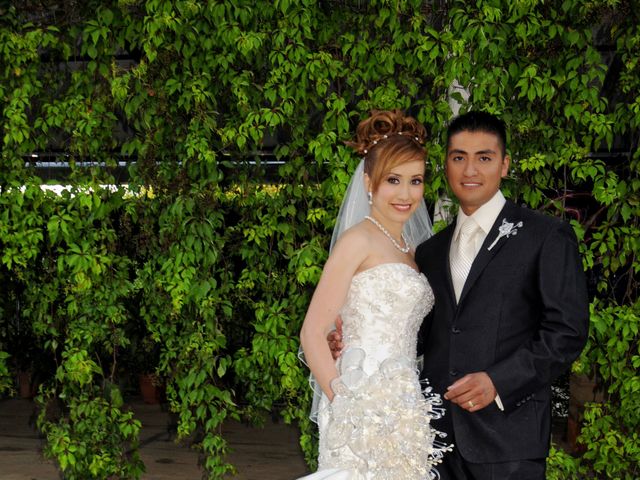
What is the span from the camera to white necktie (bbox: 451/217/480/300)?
2566 millimetres

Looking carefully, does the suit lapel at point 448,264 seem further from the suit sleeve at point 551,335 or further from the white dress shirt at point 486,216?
the suit sleeve at point 551,335

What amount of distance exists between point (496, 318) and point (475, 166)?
0.50 metres

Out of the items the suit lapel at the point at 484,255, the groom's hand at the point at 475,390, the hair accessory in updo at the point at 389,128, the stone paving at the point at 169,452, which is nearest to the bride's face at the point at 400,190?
the hair accessory in updo at the point at 389,128

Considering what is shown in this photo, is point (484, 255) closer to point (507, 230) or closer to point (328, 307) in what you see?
point (507, 230)

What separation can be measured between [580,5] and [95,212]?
8.51 feet

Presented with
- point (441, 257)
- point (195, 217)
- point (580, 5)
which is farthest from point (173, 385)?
point (580, 5)

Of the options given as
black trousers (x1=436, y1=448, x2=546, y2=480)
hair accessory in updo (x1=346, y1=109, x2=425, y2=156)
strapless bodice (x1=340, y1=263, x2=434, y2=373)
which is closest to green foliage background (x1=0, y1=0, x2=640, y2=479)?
hair accessory in updo (x1=346, y1=109, x2=425, y2=156)

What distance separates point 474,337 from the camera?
246cm

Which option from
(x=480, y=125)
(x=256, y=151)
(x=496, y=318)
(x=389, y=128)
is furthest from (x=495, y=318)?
(x=256, y=151)

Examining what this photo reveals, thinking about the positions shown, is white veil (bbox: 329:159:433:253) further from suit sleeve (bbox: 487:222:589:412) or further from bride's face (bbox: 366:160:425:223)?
suit sleeve (bbox: 487:222:589:412)

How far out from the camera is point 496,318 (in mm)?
2441

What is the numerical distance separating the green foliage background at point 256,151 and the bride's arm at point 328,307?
100cm

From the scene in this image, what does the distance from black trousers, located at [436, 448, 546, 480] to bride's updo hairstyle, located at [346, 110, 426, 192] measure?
3.17ft

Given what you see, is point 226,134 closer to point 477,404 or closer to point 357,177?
point 357,177
